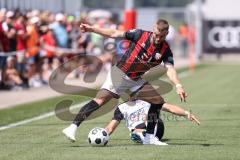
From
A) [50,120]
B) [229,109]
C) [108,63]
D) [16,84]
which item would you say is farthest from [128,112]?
[108,63]

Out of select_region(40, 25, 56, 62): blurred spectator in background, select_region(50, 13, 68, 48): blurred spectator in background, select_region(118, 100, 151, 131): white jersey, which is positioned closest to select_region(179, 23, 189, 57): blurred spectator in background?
select_region(50, 13, 68, 48): blurred spectator in background

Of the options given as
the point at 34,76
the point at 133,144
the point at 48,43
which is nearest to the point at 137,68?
the point at 133,144

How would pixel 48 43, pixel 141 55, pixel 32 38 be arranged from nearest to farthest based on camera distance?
1. pixel 141 55
2. pixel 32 38
3. pixel 48 43

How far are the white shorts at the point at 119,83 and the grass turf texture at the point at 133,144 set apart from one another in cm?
76

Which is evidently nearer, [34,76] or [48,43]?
[34,76]

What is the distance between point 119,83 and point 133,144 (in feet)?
2.87

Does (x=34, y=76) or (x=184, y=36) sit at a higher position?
(x=34, y=76)

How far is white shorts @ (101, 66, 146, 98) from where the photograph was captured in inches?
471

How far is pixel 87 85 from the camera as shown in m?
24.3

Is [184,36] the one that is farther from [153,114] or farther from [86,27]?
[86,27]

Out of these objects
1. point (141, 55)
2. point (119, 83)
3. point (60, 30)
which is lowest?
point (60, 30)

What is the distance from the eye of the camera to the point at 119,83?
472 inches

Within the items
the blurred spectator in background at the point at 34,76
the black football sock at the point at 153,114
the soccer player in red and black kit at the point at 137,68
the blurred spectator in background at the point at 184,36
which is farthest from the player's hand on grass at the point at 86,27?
the blurred spectator in background at the point at 184,36

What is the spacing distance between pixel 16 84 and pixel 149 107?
38.4ft
